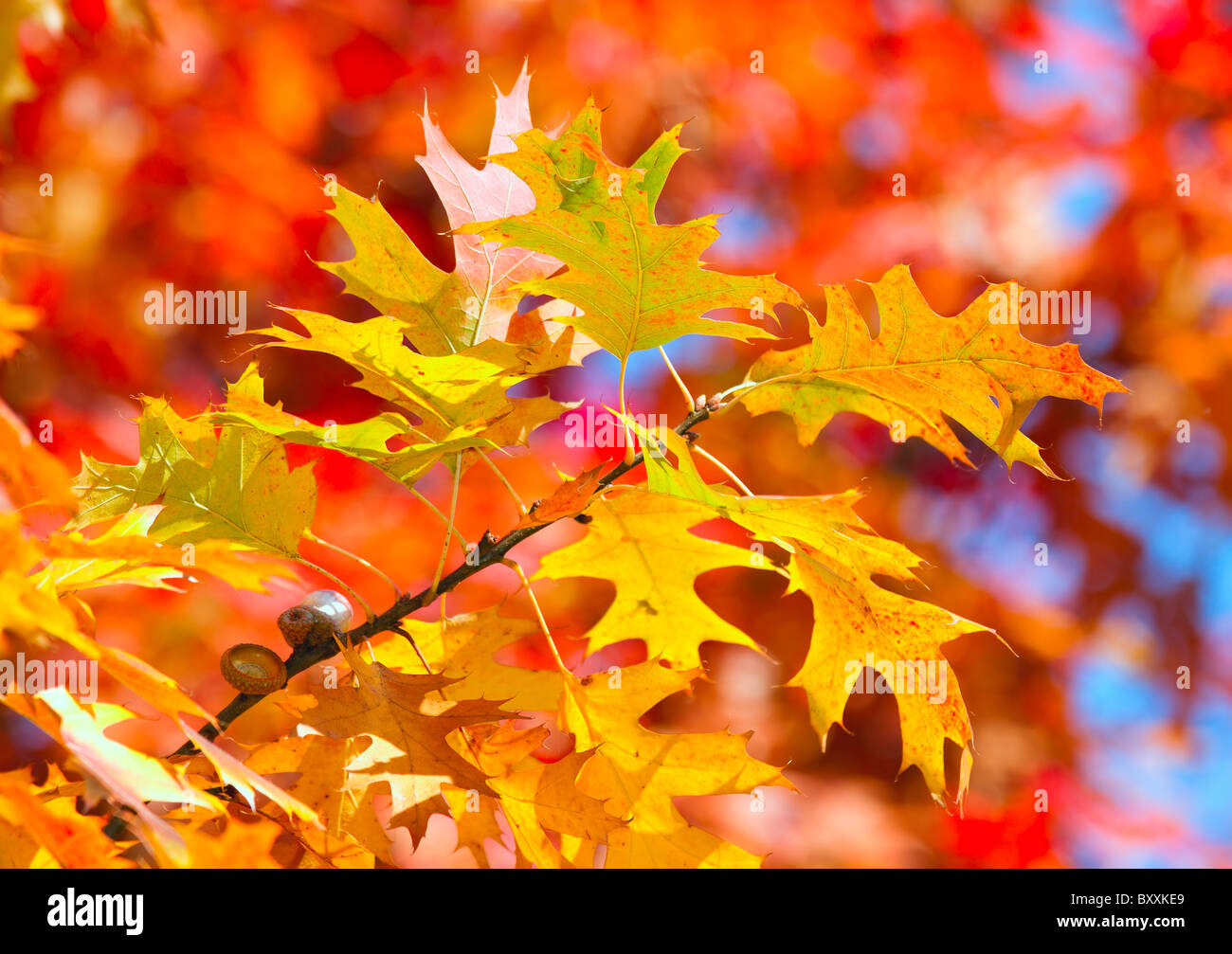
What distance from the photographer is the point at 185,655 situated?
108cm

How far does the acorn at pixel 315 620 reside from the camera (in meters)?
0.36

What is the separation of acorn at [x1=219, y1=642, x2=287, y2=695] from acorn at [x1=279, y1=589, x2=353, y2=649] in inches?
0.4

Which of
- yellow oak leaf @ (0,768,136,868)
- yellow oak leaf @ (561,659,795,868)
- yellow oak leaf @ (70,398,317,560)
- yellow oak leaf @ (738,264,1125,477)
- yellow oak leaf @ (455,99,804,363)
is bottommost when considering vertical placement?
yellow oak leaf @ (561,659,795,868)

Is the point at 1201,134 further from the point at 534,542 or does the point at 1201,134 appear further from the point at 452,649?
the point at 452,649

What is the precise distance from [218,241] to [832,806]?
1212mm

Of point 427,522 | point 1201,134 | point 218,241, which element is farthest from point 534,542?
point 1201,134

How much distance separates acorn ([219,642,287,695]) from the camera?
0.34 meters
